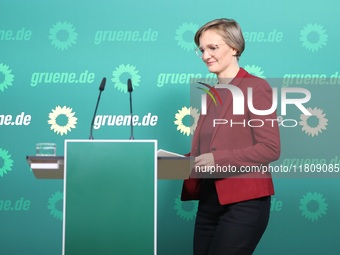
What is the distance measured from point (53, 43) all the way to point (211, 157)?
182cm

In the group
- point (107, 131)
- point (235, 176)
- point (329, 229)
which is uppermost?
point (107, 131)

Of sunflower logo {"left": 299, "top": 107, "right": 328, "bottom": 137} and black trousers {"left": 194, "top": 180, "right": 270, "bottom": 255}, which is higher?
sunflower logo {"left": 299, "top": 107, "right": 328, "bottom": 137}

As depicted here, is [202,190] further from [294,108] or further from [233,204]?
[294,108]

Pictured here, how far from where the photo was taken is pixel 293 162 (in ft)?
11.7

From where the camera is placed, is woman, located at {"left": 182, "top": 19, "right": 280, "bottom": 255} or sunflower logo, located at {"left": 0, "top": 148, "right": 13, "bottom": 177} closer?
woman, located at {"left": 182, "top": 19, "right": 280, "bottom": 255}

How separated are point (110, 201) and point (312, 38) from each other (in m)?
2.12

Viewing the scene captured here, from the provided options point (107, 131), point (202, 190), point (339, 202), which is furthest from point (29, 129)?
point (339, 202)

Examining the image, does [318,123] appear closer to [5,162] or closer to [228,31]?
[228,31]

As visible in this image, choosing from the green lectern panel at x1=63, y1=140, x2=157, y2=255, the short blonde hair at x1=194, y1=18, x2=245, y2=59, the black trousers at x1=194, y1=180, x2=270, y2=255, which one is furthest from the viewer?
the short blonde hair at x1=194, y1=18, x2=245, y2=59

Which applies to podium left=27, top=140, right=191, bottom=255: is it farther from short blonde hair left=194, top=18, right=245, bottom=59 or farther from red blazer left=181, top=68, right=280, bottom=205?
short blonde hair left=194, top=18, right=245, bottom=59

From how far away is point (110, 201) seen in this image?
6.81ft

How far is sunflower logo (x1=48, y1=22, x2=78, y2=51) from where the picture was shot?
142 inches

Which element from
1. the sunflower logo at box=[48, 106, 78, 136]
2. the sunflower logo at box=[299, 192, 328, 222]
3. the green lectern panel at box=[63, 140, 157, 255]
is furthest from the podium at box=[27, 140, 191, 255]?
the sunflower logo at box=[299, 192, 328, 222]

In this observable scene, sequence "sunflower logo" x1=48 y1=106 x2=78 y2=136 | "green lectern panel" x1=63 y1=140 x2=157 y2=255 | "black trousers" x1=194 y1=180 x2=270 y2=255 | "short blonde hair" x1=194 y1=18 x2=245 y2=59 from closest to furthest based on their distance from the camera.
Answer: "green lectern panel" x1=63 y1=140 x2=157 y2=255 < "black trousers" x1=194 y1=180 x2=270 y2=255 < "short blonde hair" x1=194 y1=18 x2=245 y2=59 < "sunflower logo" x1=48 y1=106 x2=78 y2=136
